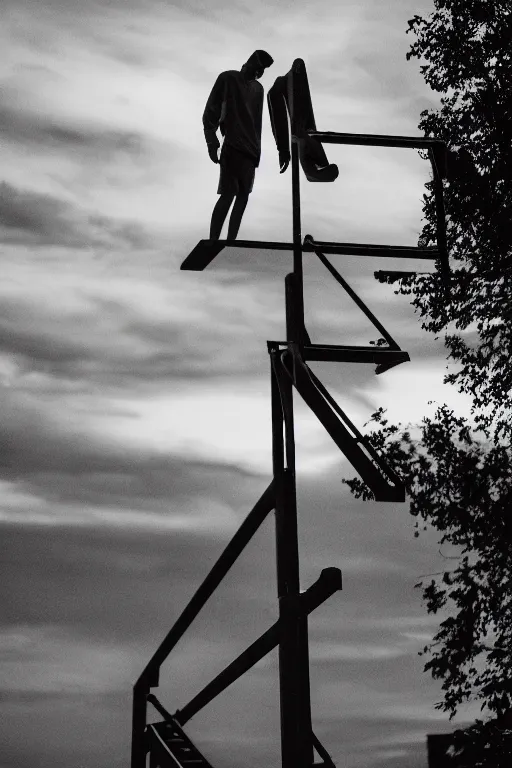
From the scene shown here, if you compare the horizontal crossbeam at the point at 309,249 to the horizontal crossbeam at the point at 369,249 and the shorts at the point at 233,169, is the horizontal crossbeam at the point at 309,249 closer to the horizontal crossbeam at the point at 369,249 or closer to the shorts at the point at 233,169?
the horizontal crossbeam at the point at 369,249

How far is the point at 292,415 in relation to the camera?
9469mm

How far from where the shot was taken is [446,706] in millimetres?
16172

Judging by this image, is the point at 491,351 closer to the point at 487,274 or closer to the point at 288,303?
the point at 487,274

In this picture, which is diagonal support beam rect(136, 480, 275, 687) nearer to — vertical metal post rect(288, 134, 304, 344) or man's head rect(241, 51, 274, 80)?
vertical metal post rect(288, 134, 304, 344)

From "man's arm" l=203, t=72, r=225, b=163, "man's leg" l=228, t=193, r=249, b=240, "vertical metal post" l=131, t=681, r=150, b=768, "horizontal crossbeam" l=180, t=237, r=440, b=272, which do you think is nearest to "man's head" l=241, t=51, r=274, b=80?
"man's arm" l=203, t=72, r=225, b=163

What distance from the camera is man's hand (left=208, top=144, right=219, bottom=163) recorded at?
34.0 feet

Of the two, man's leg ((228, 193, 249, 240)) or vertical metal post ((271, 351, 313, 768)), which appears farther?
man's leg ((228, 193, 249, 240))

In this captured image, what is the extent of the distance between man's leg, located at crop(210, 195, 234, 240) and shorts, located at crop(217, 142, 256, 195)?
78mm

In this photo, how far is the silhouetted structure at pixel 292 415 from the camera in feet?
28.2

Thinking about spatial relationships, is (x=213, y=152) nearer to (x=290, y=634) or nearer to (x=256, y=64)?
(x=256, y=64)

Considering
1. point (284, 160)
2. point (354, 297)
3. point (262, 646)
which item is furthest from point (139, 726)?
point (284, 160)

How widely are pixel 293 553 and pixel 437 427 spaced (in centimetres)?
821

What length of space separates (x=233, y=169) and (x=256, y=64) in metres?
1.02

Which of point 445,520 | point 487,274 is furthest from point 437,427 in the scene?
point 487,274
